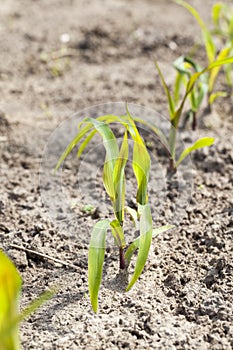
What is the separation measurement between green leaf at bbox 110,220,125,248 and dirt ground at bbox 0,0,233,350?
0.13m

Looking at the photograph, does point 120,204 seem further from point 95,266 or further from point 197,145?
point 197,145

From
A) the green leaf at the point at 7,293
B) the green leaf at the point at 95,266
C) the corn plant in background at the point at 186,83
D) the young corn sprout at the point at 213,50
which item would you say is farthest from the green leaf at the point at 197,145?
the green leaf at the point at 7,293

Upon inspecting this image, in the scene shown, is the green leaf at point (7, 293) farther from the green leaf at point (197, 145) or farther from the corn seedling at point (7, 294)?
the green leaf at point (197, 145)

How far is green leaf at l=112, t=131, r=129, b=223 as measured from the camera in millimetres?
1757

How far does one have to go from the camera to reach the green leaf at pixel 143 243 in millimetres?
1685

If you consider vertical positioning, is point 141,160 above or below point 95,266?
above

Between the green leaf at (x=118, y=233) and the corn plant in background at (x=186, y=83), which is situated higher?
the corn plant in background at (x=186, y=83)

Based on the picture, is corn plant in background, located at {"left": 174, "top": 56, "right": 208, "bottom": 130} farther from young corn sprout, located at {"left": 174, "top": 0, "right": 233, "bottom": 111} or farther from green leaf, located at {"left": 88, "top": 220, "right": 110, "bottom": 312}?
green leaf, located at {"left": 88, "top": 220, "right": 110, "bottom": 312}

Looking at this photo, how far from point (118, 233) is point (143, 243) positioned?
0.14m

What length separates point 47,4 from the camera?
407 cm

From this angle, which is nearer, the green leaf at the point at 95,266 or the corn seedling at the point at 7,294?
the corn seedling at the point at 7,294

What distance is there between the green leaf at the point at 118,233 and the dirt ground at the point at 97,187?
13 cm

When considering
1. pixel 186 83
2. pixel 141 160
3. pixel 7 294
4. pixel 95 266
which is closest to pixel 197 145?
pixel 186 83

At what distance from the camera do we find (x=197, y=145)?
2.25 meters
